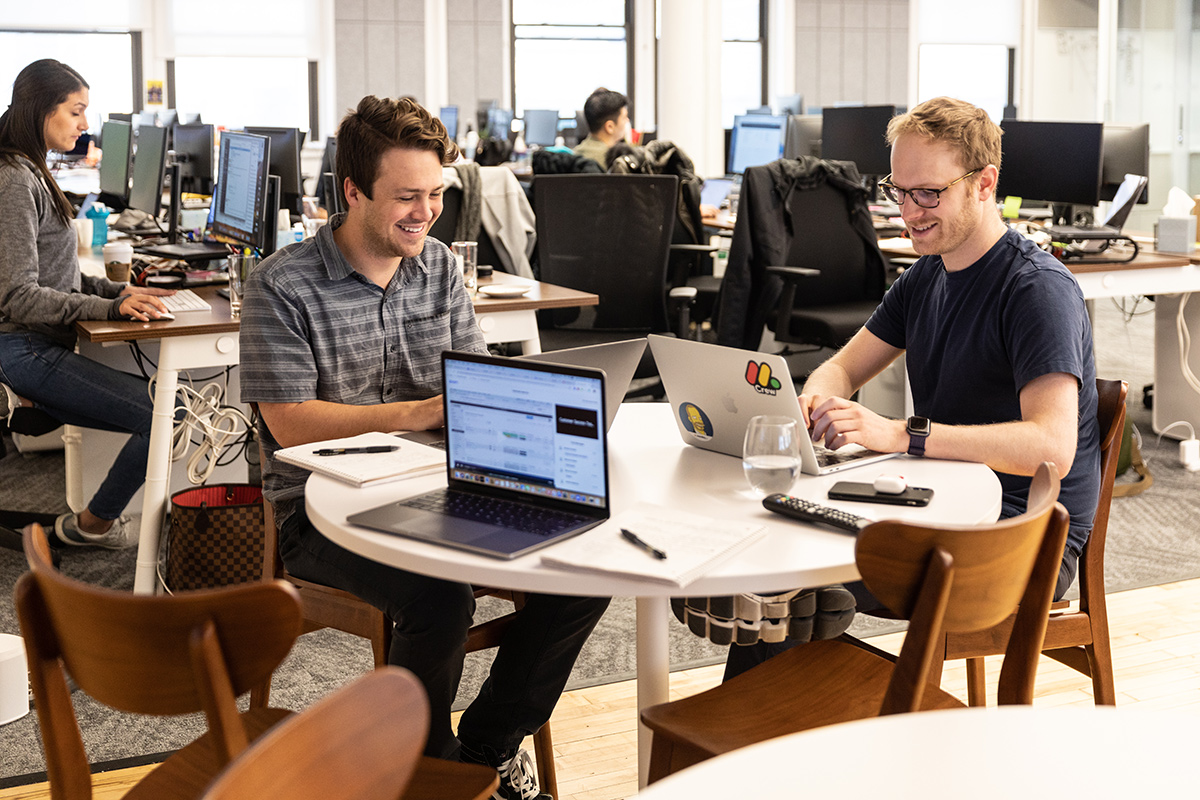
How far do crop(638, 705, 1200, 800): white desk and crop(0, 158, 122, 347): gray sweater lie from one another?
2.56 metres

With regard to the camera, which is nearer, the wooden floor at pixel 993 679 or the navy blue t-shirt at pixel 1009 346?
the navy blue t-shirt at pixel 1009 346

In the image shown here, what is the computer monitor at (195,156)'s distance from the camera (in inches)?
206

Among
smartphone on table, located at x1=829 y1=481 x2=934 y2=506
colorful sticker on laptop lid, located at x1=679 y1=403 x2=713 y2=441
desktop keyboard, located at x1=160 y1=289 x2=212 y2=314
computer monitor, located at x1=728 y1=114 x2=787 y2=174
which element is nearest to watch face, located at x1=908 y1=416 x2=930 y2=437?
smartphone on table, located at x1=829 y1=481 x2=934 y2=506

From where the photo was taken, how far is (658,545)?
57.4 inches

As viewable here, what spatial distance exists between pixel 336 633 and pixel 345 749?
218cm

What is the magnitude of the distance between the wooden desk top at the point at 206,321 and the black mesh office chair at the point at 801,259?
109cm

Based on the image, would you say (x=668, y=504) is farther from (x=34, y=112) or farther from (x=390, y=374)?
(x=34, y=112)

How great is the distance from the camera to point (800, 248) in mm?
4625

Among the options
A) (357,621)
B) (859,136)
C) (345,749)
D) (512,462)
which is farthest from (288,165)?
(345,749)

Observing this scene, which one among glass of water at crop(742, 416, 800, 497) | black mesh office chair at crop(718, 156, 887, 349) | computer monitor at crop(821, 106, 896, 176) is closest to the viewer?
glass of water at crop(742, 416, 800, 497)

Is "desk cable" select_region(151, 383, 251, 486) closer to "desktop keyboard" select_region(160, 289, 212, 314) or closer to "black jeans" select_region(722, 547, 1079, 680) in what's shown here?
"desktop keyboard" select_region(160, 289, 212, 314)

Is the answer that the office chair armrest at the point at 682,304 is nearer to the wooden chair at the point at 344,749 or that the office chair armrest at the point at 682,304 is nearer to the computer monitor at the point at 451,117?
the wooden chair at the point at 344,749

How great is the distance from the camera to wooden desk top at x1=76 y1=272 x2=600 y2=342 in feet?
9.64

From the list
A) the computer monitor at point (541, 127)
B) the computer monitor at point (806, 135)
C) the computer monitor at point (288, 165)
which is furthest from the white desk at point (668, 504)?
the computer monitor at point (541, 127)
